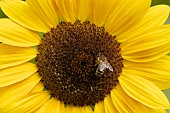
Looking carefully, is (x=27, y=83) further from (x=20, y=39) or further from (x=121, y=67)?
(x=121, y=67)

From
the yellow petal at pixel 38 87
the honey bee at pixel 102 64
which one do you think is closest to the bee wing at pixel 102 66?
the honey bee at pixel 102 64

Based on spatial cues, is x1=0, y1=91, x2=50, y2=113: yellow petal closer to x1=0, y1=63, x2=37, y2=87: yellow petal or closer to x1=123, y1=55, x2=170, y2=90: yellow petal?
x1=0, y1=63, x2=37, y2=87: yellow petal

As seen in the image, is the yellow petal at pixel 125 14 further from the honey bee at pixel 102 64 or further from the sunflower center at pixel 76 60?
the honey bee at pixel 102 64

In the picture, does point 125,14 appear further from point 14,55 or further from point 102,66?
point 14,55

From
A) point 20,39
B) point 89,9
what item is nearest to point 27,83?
point 20,39

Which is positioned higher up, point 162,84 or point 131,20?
point 131,20

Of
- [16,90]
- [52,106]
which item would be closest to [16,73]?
[16,90]
